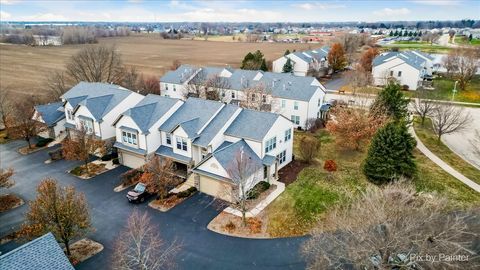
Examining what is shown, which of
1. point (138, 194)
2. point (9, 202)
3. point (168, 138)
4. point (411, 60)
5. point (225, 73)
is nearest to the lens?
point (138, 194)

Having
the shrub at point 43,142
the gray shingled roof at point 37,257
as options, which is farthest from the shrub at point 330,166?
the shrub at point 43,142

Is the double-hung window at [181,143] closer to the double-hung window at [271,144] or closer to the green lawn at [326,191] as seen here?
the double-hung window at [271,144]

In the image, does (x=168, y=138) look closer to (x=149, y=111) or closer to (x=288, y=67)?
(x=149, y=111)

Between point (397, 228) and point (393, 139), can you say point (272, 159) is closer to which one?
point (393, 139)

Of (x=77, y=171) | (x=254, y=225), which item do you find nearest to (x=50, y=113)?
(x=77, y=171)

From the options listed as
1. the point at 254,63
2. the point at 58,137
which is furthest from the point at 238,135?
the point at 254,63

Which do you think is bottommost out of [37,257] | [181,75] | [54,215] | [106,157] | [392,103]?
[106,157]

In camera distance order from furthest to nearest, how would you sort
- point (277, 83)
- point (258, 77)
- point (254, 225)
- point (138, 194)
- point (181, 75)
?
point (181, 75) → point (258, 77) → point (277, 83) → point (138, 194) → point (254, 225)

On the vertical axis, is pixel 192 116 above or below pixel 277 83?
below
